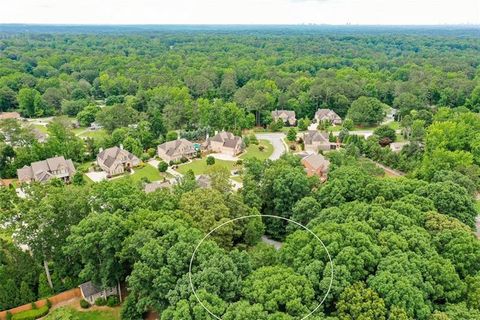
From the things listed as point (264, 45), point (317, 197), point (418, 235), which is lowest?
point (264, 45)

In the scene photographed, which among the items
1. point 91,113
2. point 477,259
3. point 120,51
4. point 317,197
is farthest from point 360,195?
point 120,51

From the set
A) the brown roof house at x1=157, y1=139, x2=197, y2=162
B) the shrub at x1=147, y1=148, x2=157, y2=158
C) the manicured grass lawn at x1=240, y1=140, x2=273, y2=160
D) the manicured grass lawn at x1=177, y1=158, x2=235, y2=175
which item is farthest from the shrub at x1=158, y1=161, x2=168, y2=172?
the manicured grass lawn at x1=240, y1=140, x2=273, y2=160

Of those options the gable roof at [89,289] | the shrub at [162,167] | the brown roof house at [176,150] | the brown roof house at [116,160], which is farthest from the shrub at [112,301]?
the brown roof house at [176,150]

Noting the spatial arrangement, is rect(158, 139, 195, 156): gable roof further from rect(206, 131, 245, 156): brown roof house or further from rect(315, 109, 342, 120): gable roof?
rect(315, 109, 342, 120): gable roof

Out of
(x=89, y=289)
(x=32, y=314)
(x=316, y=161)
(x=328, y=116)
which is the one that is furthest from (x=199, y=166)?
(x=328, y=116)

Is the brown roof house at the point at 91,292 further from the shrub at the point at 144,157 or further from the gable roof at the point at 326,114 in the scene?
the gable roof at the point at 326,114

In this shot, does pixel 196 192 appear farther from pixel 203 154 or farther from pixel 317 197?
pixel 203 154
